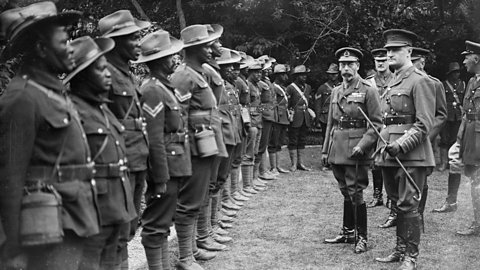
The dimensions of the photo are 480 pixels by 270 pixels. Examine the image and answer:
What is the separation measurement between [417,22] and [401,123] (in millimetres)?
11356

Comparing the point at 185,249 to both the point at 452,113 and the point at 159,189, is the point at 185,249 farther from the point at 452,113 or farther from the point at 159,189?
the point at 452,113

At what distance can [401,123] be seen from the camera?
22.1ft

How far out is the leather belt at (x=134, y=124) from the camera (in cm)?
486

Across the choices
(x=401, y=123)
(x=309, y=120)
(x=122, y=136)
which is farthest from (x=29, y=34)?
(x=309, y=120)

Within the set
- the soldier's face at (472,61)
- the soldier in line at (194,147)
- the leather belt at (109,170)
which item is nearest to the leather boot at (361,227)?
the soldier in line at (194,147)

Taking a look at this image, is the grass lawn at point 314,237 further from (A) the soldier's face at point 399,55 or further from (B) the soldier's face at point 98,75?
(B) the soldier's face at point 98,75

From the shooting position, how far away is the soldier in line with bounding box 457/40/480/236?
27.3ft

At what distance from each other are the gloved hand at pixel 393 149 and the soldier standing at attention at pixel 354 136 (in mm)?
687

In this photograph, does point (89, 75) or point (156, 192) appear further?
point (156, 192)

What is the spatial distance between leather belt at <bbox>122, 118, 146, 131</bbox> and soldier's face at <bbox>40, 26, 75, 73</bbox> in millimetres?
1141

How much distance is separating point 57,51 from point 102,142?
2.68ft

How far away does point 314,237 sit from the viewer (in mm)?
8289

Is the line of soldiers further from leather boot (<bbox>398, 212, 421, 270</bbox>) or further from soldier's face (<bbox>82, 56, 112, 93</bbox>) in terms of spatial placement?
leather boot (<bbox>398, 212, 421, 270</bbox>)

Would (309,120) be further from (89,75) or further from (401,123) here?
(89,75)
